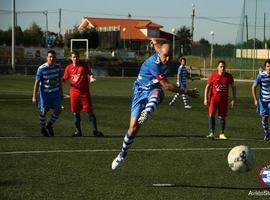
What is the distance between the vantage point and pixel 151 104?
907 cm

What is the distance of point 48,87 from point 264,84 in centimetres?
496

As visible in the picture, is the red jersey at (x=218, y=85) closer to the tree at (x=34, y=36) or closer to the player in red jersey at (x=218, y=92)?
the player in red jersey at (x=218, y=92)

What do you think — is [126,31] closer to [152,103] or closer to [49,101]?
[49,101]

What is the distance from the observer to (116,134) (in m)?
14.6

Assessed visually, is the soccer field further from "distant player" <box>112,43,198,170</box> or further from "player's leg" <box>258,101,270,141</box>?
"distant player" <box>112,43,198,170</box>

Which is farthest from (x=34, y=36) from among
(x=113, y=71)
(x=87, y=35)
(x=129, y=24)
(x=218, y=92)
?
(x=218, y=92)

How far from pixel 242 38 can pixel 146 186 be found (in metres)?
46.4

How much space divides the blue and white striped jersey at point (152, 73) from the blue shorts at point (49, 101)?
4.98 m

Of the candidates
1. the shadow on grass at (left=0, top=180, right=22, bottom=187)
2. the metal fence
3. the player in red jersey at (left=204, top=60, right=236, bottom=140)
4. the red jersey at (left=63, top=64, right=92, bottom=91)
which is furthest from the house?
the shadow on grass at (left=0, top=180, right=22, bottom=187)

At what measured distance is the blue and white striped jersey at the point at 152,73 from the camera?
9133 mm

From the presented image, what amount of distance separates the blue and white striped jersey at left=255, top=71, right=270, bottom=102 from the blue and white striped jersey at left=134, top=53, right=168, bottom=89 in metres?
5.37

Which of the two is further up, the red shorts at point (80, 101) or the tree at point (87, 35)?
the tree at point (87, 35)

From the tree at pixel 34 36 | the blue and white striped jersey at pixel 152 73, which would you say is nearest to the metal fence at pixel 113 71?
the tree at pixel 34 36

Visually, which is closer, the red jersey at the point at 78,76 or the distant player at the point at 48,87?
the distant player at the point at 48,87
